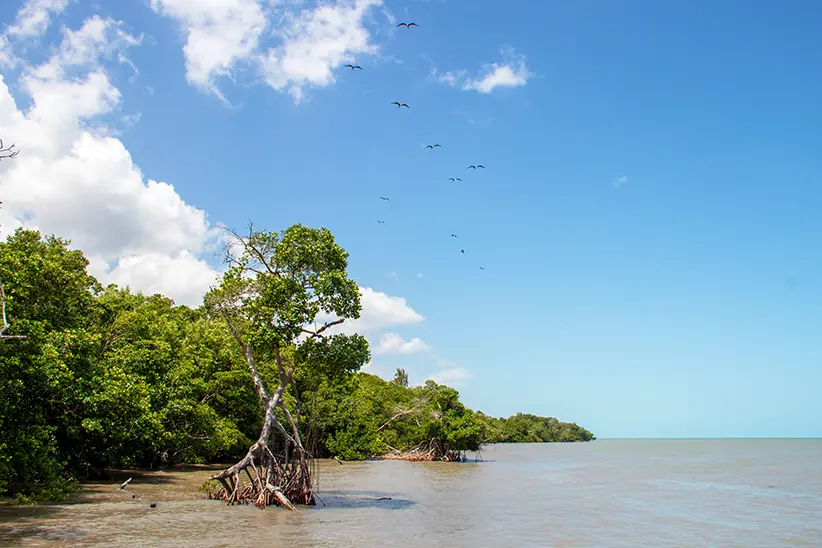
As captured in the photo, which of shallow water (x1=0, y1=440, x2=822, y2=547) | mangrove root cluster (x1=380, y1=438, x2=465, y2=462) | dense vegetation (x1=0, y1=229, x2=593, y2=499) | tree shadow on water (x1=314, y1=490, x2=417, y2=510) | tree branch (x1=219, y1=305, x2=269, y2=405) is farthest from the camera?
mangrove root cluster (x1=380, y1=438, x2=465, y2=462)

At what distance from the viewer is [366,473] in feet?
120

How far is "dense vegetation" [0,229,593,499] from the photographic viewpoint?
17422mm

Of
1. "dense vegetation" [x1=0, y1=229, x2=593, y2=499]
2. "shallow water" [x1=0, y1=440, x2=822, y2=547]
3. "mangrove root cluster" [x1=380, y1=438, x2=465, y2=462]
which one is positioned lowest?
"shallow water" [x1=0, y1=440, x2=822, y2=547]

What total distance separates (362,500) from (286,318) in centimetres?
783

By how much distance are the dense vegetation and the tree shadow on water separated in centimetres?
248

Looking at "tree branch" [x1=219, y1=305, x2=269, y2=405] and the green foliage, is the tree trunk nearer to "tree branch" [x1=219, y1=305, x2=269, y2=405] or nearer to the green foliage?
"tree branch" [x1=219, y1=305, x2=269, y2=405]

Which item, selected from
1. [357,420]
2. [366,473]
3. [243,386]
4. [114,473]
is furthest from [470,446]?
[114,473]

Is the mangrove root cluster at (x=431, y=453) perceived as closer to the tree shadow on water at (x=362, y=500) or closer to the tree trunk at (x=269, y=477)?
the tree shadow on water at (x=362, y=500)

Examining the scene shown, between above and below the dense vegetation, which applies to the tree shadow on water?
below

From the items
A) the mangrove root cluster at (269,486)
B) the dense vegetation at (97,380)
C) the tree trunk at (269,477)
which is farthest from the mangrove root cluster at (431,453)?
the tree trunk at (269,477)

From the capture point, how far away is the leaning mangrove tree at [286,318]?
19.4m

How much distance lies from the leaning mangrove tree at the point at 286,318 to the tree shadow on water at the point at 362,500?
1338mm

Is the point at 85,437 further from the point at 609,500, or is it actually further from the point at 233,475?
the point at 609,500

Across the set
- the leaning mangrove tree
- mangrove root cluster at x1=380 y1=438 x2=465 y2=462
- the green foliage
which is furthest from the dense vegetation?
the green foliage
